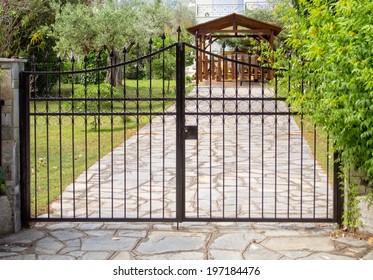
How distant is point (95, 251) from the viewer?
213 inches

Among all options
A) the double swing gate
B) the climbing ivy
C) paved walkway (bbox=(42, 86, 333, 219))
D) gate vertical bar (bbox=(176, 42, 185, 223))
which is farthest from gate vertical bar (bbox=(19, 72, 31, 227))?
the climbing ivy

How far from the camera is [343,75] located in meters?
5.22

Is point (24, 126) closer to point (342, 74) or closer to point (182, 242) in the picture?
point (182, 242)

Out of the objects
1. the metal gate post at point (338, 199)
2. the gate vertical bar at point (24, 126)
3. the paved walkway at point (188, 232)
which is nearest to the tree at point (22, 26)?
the paved walkway at point (188, 232)

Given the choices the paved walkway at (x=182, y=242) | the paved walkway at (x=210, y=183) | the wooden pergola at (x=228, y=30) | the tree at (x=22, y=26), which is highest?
the wooden pergola at (x=228, y=30)

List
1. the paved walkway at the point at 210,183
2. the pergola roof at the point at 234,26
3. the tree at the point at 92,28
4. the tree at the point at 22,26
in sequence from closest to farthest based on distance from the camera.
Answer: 1. the paved walkway at the point at 210,183
2. the tree at the point at 22,26
3. the tree at the point at 92,28
4. the pergola roof at the point at 234,26

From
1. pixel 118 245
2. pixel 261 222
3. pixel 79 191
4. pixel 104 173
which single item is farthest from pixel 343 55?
pixel 104 173

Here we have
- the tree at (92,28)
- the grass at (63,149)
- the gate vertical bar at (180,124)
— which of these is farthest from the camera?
the tree at (92,28)

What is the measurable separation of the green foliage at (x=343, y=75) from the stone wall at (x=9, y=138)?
266cm

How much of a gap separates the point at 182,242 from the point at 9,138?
193 centimetres

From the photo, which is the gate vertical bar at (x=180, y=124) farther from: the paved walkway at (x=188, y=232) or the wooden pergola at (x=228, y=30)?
the wooden pergola at (x=228, y=30)

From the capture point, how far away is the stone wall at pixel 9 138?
232 inches

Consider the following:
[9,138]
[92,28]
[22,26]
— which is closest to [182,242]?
[9,138]

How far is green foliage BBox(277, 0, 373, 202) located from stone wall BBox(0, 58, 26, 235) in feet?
8.72
